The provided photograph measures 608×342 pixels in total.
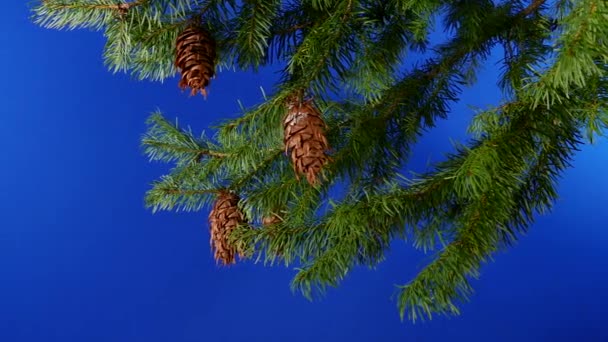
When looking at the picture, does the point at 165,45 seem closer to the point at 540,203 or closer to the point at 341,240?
the point at 341,240

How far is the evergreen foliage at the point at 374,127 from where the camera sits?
0.39m

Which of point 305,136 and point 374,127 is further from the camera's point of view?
point 374,127

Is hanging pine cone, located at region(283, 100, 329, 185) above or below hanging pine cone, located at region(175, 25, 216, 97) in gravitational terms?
below

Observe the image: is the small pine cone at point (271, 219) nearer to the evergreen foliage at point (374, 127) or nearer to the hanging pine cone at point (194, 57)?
the evergreen foliage at point (374, 127)

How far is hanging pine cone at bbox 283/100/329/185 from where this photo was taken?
0.39 metres

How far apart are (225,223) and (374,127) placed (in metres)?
0.13

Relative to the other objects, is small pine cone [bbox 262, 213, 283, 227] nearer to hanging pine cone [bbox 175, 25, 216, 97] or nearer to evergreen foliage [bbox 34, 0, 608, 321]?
evergreen foliage [bbox 34, 0, 608, 321]

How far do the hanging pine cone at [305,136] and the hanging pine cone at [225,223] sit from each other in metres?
0.11

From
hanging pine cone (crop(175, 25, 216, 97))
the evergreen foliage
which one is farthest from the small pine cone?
hanging pine cone (crop(175, 25, 216, 97))

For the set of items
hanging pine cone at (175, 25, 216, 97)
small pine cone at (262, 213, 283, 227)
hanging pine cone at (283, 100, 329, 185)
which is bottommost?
hanging pine cone at (283, 100, 329, 185)

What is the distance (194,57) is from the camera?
0.43 meters

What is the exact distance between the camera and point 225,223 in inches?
19.1

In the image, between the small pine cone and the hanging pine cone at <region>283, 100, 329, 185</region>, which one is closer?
the hanging pine cone at <region>283, 100, 329, 185</region>

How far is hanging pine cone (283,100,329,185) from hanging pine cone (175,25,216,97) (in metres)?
0.07
